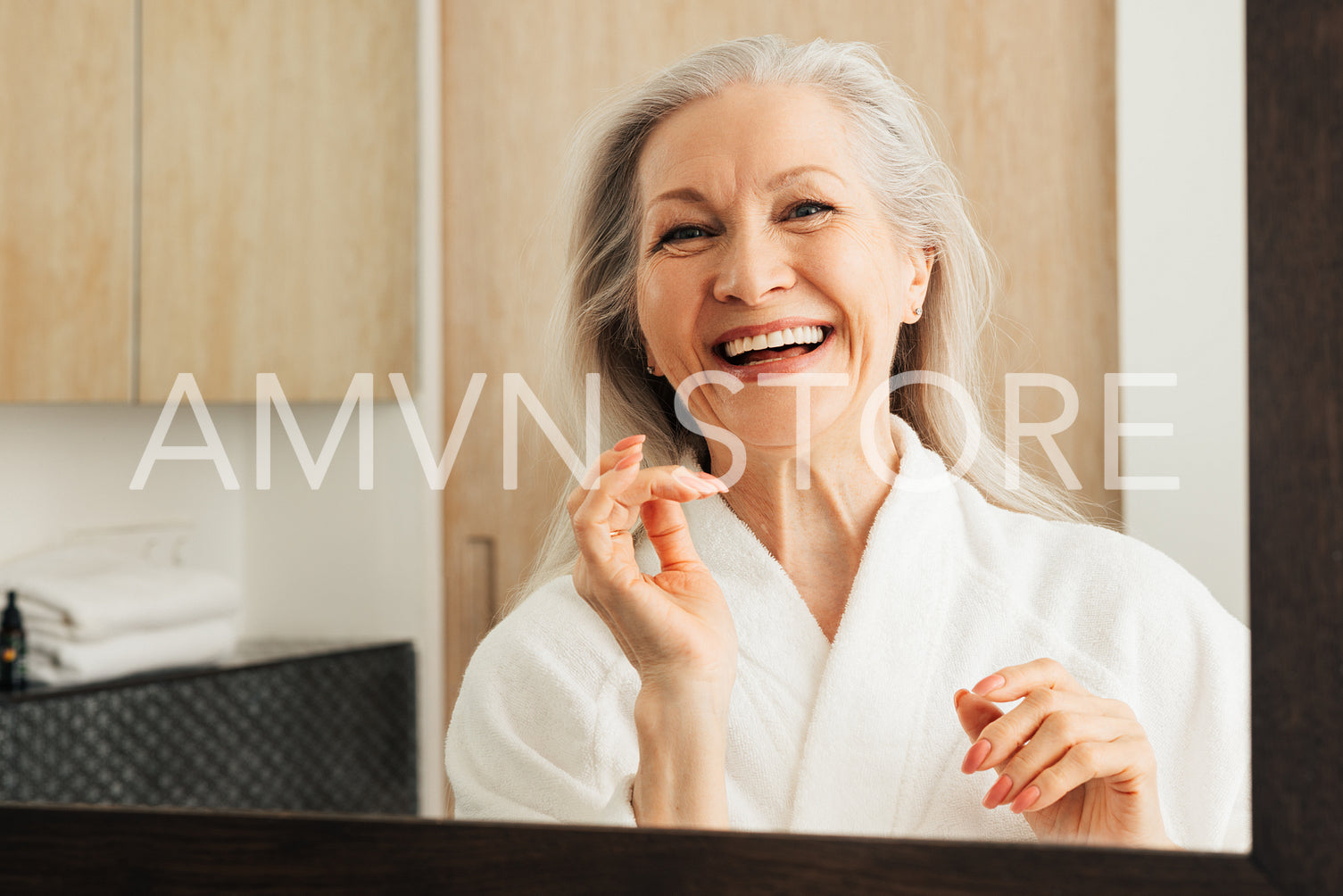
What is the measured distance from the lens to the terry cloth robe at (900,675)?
Result: 29 centimetres

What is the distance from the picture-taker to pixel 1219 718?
0.29 meters

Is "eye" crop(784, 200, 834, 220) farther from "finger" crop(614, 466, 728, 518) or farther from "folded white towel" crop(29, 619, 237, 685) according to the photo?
"folded white towel" crop(29, 619, 237, 685)

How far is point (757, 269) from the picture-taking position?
0.31 metres

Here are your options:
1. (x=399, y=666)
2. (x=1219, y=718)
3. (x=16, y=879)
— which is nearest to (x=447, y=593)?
(x=399, y=666)

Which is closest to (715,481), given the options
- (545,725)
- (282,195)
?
(545,725)

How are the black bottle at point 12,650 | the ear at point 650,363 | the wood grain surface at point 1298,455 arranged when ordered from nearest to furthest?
the wood grain surface at point 1298,455
the ear at point 650,363
the black bottle at point 12,650

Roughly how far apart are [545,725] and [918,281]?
22cm

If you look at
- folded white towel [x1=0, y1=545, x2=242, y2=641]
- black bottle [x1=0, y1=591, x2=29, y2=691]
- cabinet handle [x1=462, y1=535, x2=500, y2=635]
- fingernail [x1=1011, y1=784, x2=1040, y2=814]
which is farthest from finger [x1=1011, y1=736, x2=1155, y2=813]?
black bottle [x1=0, y1=591, x2=29, y2=691]

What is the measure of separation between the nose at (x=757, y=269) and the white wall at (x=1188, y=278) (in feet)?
0.41

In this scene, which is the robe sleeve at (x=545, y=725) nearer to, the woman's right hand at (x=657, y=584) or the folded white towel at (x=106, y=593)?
the woman's right hand at (x=657, y=584)

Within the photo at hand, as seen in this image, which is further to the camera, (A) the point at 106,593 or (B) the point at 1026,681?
(A) the point at 106,593

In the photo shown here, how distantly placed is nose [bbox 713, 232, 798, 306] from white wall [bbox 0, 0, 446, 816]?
13 centimetres

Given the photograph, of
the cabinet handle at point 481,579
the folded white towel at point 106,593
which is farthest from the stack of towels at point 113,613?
the cabinet handle at point 481,579

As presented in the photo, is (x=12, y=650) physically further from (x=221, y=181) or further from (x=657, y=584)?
(x=657, y=584)
